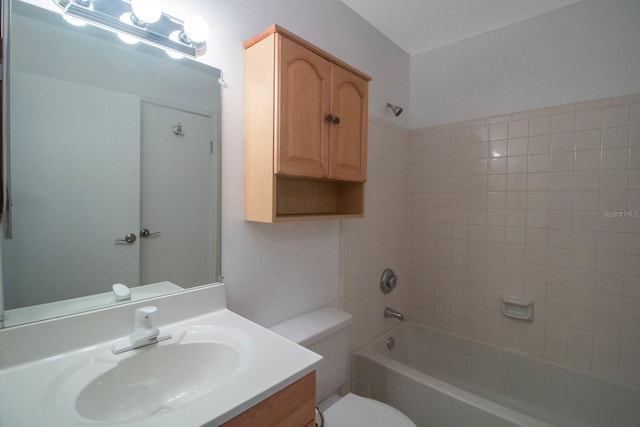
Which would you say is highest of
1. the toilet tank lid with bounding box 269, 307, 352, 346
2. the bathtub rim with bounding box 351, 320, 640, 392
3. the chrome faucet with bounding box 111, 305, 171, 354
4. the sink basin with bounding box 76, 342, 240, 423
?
the chrome faucet with bounding box 111, 305, 171, 354

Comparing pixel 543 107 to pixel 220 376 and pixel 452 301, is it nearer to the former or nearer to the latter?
pixel 452 301

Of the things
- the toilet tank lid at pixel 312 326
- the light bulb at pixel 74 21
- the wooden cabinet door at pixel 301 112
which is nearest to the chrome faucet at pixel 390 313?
the toilet tank lid at pixel 312 326

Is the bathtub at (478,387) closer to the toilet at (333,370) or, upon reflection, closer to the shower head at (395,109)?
the toilet at (333,370)

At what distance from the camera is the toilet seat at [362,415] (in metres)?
1.20

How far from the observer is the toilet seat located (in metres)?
1.20

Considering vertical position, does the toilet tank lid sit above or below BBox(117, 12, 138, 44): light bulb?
below

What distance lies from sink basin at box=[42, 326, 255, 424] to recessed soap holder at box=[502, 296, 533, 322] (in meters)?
1.79

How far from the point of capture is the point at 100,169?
2.92 ft

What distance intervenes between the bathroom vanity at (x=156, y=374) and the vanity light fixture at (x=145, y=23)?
877 mm

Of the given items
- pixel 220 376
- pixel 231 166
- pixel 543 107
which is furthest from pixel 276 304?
pixel 543 107

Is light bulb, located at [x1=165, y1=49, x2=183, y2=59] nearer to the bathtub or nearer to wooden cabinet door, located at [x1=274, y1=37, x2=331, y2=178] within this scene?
wooden cabinet door, located at [x1=274, y1=37, x2=331, y2=178]

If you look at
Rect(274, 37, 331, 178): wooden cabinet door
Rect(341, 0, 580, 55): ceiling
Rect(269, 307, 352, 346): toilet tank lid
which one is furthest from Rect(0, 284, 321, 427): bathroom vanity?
Rect(341, 0, 580, 55): ceiling

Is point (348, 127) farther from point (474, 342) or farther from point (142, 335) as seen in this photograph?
point (474, 342)

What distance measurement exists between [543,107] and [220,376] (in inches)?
88.3
